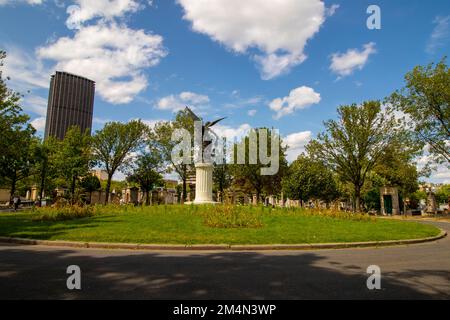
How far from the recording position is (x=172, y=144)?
45.8 meters

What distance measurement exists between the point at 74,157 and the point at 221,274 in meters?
41.6

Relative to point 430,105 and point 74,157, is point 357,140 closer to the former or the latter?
point 430,105

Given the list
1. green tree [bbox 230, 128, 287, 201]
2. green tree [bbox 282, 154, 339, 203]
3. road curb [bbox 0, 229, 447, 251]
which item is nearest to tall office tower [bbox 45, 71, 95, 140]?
green tree [bbox 230, 128, 287, 201]

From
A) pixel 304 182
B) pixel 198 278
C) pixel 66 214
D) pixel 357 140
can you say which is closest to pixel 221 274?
pixel 198 278

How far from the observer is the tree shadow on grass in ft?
16.3

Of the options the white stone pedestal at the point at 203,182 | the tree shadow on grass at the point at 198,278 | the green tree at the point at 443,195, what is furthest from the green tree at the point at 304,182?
the green tree at the point at 443,195

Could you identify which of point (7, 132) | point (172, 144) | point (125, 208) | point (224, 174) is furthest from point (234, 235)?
point (224, 174)

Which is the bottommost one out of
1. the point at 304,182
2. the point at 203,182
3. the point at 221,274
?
the point at 221,274

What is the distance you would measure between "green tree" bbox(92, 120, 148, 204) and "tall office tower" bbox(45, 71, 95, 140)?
8254 centimetres

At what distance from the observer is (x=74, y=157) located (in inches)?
1658

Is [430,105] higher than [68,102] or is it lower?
lower

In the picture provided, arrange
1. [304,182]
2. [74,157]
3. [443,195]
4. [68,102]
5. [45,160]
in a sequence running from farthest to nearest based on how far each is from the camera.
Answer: [68,102]
[443,195]
[304,182]
[74,157]
[45,160]

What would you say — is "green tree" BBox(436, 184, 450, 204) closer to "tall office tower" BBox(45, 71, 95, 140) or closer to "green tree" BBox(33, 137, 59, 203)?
"green tree" BBox(33, 137, 59, 203)

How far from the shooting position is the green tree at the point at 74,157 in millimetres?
41406
